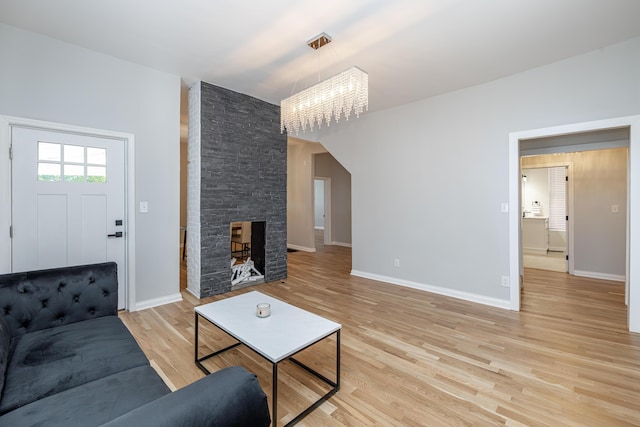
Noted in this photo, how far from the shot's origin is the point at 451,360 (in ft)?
7.55

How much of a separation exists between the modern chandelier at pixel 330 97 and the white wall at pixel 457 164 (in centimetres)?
191

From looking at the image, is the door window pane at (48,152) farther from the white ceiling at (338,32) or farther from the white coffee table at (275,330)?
the white coffee table at (275,330)

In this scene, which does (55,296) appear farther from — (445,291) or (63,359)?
(445,291)

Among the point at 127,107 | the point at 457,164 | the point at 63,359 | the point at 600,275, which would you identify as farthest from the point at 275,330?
the point at 600,275

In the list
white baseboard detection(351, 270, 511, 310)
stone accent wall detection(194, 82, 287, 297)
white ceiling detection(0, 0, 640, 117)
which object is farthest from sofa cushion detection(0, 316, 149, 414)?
white baseboard detection(351, 270, 511, 310)

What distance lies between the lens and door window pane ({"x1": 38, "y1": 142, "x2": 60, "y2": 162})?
2.73 m

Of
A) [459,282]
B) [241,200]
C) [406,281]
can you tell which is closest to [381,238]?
[406,281]

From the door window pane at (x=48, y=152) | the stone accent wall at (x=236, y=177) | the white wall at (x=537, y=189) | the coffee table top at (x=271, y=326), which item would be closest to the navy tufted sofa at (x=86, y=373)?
the coffee table top at (x=271, y=326)

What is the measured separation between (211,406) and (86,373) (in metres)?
1.06

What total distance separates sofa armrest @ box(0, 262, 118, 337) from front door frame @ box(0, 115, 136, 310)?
1.03 m

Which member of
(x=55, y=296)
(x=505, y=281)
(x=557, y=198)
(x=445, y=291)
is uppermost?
(x=557, y=198)

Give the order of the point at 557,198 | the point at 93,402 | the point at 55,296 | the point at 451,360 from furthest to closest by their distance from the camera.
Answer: the point at 557,198 → the point at 451,360 → the point at 55,296 → the point at 93,402

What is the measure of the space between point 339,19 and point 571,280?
17.2 feet

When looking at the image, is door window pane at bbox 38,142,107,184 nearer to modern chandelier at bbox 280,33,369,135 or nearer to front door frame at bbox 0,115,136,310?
front door frame at bbox 0,115,136,310
